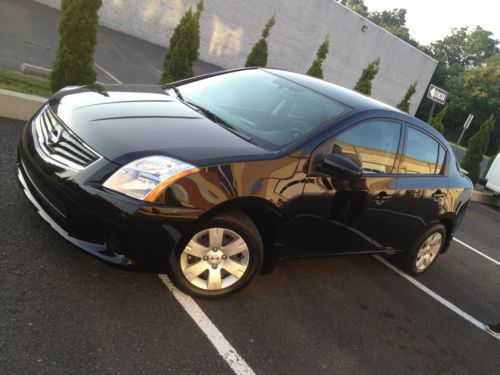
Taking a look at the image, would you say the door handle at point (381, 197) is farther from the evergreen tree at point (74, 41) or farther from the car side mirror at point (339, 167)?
the evergreen tree at point (74, 41)

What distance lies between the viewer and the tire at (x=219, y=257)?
10.5 ft

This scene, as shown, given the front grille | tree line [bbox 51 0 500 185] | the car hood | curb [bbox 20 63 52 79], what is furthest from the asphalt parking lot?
curb [bbox 20 63 52 79]

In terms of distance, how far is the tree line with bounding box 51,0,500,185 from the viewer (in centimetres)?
711

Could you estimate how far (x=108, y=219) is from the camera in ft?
9.61

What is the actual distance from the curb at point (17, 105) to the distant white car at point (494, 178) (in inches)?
487

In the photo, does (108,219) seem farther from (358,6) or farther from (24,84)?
(358,6)

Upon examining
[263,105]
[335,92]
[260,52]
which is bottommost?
[263,105]

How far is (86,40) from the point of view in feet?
23.6

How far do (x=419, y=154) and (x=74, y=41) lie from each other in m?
5.34

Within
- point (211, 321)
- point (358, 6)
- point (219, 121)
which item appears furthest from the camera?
point (358, 6)

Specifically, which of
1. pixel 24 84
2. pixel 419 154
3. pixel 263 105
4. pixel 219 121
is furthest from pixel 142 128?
pixel 24 84

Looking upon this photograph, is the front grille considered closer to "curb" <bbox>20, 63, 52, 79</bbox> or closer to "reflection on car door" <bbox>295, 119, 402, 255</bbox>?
"reflection on car door" <bbox>295, 119, 402, 255</bbox>

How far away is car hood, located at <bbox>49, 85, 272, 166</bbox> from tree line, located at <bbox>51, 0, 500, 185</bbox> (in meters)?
3.56

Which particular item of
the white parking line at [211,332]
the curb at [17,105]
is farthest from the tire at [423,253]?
the curb at [17,105]
